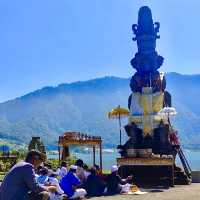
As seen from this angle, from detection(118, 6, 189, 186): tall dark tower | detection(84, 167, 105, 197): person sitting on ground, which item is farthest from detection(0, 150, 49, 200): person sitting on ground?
detection(118, 6, 189, 186): tall dark tower

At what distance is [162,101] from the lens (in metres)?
29.1

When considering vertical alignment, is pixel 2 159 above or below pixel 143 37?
below

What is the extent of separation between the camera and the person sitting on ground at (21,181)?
8477 millimetres

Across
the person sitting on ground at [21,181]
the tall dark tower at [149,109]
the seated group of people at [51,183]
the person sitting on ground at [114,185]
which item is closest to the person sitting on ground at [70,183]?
the seated group of people at [51,183]

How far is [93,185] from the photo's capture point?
20.5 meters

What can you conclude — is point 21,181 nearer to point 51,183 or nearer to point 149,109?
point 51,183

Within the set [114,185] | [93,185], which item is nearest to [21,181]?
[93,185]

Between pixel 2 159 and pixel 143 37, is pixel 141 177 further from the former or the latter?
pixel 2 159

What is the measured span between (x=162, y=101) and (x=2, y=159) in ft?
58.2

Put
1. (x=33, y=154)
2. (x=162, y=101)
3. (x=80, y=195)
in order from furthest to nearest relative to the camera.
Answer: (x=162, y=101) < (x=80, y=195) < (x=33, y=154)

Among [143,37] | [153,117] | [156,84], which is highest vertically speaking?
[143,37]

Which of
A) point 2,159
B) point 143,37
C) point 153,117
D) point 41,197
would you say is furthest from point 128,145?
point 41,197

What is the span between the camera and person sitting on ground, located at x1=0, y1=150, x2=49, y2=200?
848 cm

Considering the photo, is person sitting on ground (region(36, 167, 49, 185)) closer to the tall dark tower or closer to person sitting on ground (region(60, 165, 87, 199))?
person sitting on ground (region(60, 165, 87, 199))
